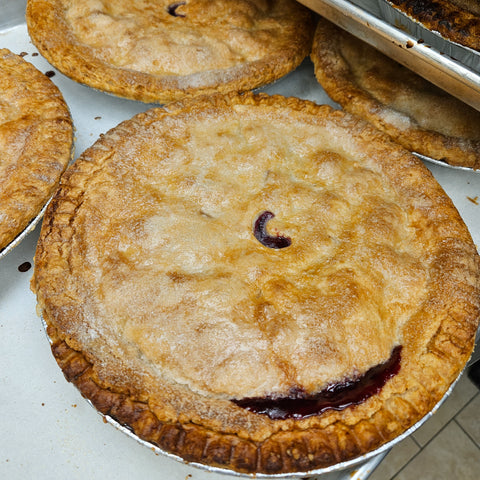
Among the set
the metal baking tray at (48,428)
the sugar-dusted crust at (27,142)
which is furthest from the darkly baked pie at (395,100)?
the sugar-dusted crust at (27,142)

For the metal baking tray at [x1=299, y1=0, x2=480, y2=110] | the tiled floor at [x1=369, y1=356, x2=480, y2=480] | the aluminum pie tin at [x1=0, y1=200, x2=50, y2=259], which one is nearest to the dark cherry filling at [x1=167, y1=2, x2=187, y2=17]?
the metal baking tray at [x1=299, y1=0, x2=480, y2=110]

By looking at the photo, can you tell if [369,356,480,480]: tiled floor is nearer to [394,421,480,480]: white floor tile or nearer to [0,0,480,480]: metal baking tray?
[394,421,480,480]: white floor tile

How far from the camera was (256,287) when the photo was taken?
5.75 ft

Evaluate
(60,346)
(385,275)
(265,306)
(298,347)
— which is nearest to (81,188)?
(60,346)

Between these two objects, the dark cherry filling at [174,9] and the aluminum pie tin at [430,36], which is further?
the dark cherry filling at [174,9]

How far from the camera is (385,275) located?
5.88ft

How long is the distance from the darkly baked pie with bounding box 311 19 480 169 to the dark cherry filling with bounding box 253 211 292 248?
2.74 ft

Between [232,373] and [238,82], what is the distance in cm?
153

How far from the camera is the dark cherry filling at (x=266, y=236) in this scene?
6.12 ft

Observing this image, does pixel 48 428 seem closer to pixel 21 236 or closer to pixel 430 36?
pixel 21 236

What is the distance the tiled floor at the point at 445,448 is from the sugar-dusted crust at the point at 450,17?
251cm

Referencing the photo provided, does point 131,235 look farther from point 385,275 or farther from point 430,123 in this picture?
point 430,123

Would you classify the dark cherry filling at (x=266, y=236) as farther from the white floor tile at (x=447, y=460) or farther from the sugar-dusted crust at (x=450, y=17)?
the white floor tile at (x=447, y=460)

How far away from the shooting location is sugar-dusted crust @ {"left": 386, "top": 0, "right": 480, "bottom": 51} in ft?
5.24
